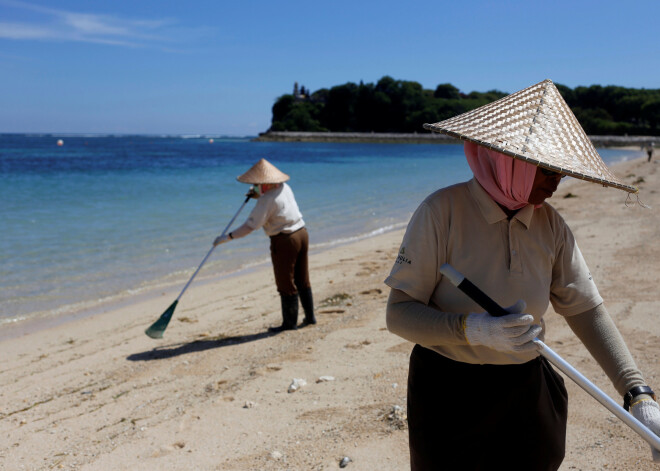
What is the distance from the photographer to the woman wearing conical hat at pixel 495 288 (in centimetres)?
180

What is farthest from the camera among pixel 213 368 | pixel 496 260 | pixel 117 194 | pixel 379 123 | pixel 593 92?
pixel 379 123

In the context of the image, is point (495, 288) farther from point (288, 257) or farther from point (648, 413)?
point (288, 257)

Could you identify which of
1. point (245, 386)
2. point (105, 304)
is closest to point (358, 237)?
point (105, 304)

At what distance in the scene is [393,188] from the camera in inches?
896

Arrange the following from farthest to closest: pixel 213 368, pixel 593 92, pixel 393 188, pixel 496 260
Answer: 1. pixel 593 92
2. pixel 393 188
3. pixel 213 368
4. pixel 496 260

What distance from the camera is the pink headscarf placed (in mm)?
1777

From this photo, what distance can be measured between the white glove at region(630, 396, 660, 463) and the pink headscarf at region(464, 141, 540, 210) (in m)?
0.78

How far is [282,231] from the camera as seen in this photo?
19.0ft

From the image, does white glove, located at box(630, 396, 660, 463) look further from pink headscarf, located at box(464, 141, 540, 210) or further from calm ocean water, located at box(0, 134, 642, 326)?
calm ocean water, located at box(0, 134, 642, 326)

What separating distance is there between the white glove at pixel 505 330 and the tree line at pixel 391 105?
99.1 meters

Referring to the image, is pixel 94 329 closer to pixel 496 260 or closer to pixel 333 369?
pixel 333 369

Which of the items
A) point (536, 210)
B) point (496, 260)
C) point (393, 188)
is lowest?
point (393, 188)

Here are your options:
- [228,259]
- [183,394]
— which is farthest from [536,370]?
[228,259]

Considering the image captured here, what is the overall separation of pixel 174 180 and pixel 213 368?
24560mm
